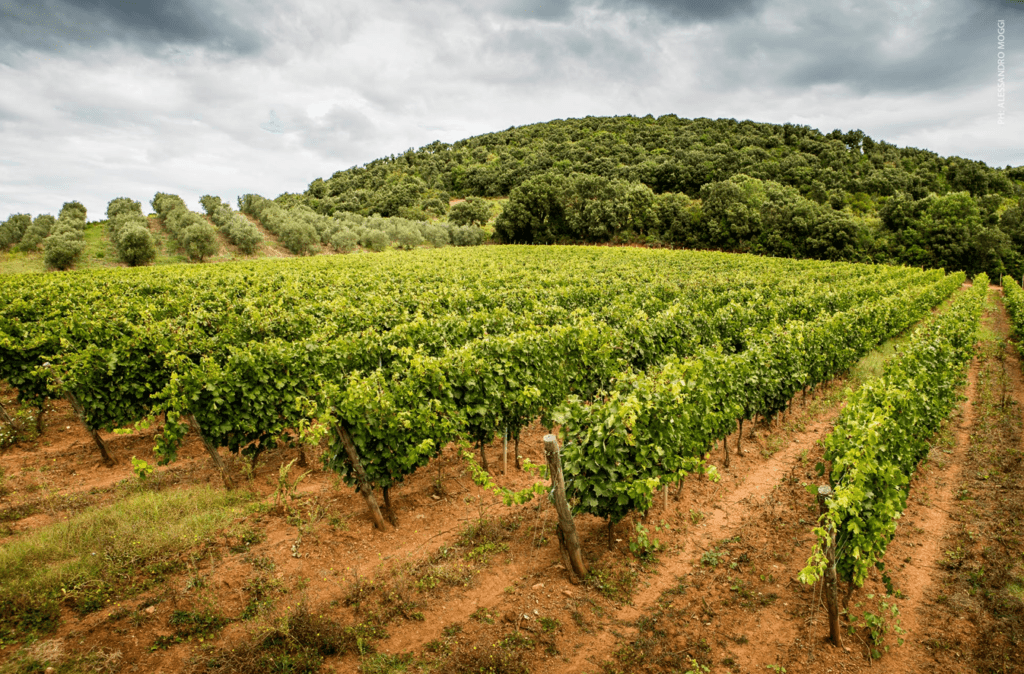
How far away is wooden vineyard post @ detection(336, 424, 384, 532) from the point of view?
6918 mm

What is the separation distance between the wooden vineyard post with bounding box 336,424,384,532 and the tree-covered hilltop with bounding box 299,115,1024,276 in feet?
199

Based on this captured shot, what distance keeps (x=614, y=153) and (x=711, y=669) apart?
4793 inches

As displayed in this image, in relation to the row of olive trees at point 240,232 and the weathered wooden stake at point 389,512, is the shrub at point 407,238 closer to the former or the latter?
the row of olive trees at point 240,232

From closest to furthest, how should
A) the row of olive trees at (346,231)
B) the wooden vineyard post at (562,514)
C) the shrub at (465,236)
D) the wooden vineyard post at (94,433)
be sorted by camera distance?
1. the wooden vineyard post at (562,514)
2. the wooden vineyard post at (94,433)
3. the row of olive trees at (346,231)
4. the shrub at (465,236)

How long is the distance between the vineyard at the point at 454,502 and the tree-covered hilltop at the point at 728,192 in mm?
54283

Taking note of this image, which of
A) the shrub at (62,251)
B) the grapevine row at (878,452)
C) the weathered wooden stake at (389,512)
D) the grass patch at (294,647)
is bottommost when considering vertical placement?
the grass patch at (294,647)

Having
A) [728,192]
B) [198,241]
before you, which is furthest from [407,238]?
[728,192]

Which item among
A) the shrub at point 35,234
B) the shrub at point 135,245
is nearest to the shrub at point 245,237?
the shrub at point 135,245

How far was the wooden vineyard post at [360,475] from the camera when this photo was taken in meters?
6.92

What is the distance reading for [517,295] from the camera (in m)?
18.3

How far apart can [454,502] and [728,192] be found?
67565mm

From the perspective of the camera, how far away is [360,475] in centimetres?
711

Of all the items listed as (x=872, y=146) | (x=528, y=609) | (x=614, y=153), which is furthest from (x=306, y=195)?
(x=872, y=146)

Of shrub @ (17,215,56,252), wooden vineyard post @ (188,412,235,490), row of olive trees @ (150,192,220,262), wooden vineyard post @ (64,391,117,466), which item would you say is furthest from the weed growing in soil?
shrub @ (17,215,56,252)
